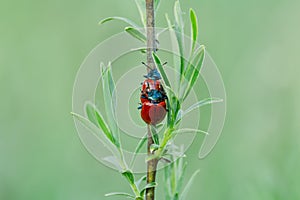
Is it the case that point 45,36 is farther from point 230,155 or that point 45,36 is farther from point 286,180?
point 286,180

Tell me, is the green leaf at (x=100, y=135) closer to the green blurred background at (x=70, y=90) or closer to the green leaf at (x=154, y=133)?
the green leaf at (x=154, y=133)

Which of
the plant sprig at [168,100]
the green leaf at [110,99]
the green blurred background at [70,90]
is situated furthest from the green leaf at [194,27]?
the green blurred background at [70,90]

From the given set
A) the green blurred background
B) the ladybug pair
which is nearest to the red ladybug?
the ladybug pair

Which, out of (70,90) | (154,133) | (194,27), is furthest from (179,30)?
(70,90)

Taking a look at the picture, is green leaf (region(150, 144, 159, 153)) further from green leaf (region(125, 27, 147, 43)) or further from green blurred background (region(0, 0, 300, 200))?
green blurred background (region(0, 0, 300, 200))

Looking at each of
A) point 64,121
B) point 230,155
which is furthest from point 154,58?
point 64,121

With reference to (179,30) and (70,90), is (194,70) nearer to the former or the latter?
(179,30)
